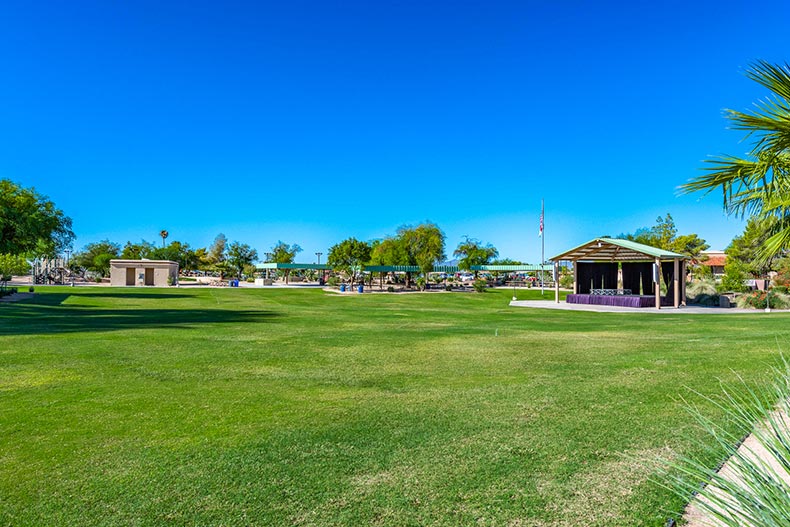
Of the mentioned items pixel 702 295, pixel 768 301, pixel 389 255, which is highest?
pixel 389 255

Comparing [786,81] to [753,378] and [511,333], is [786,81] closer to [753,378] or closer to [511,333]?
[753,378]

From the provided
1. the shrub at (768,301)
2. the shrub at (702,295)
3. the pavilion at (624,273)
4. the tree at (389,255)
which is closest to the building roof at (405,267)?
the tree at (389,255)

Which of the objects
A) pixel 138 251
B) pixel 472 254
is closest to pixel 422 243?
pixel 472 254

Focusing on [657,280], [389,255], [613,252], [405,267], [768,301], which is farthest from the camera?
[389,255]

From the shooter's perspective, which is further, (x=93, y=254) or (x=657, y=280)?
(x=93, y=254)

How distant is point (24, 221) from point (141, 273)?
1205 inches

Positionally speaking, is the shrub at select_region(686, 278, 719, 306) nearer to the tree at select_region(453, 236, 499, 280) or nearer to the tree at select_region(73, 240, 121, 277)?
the tree at select_region(453, 236, 499, 280)

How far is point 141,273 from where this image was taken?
56.4 meters

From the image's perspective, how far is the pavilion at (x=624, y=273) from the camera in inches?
1086

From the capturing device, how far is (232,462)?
164 inches

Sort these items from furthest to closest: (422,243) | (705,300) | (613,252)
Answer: (422,243), (613,252), (705,300)

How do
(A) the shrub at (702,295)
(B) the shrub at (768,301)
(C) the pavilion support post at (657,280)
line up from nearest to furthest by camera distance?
(B) the shrub at (768,301)
(C) the pavilion support post at (657,280)
(A) the shrub at (702,295)

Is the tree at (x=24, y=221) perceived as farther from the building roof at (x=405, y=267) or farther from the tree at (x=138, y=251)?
the tree at (x=138, y=251)

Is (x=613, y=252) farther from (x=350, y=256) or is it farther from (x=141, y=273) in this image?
(x=141, y=273)
